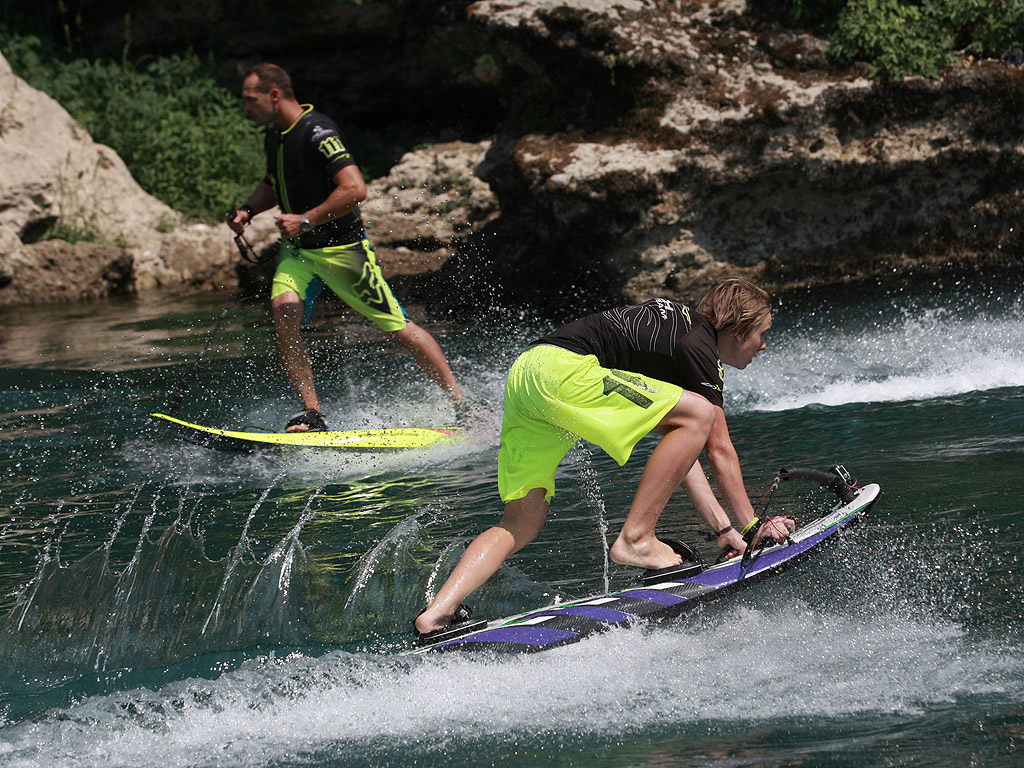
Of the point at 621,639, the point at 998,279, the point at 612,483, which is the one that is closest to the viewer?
the point at 621,639

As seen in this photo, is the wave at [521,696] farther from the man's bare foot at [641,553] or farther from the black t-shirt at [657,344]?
the black t-shirt at [657,344]

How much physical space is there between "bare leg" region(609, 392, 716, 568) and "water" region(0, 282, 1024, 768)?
1.03ft

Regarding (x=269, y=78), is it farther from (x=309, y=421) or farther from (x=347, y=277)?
(x=309, y=421)

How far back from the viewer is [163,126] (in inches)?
581

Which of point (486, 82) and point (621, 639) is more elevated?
point (486, 82)

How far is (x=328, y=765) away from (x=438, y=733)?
1.12 ft

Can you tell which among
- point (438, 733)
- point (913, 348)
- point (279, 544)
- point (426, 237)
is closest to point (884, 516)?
point (438, 733)

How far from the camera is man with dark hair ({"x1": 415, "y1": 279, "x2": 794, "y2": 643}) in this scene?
376cm

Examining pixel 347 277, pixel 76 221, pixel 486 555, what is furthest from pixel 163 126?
pixel 486 555

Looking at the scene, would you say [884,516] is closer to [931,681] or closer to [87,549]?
[931,681]

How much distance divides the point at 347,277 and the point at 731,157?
4.52 m

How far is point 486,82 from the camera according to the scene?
1505cm

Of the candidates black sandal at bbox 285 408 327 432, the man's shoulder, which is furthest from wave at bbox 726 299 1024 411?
the man's shoulder

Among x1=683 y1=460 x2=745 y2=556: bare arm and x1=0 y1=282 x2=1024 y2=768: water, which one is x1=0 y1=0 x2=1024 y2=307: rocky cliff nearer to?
x1=0 y1=282 x2=1024 y2=768: water
